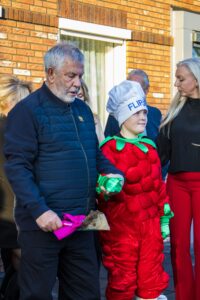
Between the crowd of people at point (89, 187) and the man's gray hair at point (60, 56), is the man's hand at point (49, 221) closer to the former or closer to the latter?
the crowd of people at point (89, 187)

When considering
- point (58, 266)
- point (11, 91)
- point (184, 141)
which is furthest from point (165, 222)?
point (11, 91)

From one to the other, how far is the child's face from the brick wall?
12.4ft

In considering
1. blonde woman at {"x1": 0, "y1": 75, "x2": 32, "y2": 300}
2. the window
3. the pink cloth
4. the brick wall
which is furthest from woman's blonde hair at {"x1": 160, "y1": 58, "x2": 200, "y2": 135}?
the window

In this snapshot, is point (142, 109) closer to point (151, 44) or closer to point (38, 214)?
point (38, 214)

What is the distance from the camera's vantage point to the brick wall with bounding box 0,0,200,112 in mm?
8484

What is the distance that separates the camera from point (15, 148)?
13.2 feet

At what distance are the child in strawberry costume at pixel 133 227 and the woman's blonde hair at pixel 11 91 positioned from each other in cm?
79

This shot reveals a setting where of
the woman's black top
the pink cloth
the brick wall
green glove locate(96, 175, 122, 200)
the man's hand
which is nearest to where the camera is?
the man's hand

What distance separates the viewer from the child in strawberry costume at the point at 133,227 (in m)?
4.73

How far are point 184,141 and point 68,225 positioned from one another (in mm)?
1733

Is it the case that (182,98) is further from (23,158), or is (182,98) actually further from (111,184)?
(23,158)

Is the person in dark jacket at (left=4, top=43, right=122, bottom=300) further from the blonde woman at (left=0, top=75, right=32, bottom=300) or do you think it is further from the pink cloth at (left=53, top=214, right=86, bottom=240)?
the blonde woman at (left=0, top=75, right=32, bottom=300)

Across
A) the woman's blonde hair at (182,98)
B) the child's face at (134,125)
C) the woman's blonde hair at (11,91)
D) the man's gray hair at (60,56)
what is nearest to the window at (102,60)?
the woman's blonde hair at (182,98)

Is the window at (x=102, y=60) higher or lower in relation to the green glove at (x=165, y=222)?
higher
